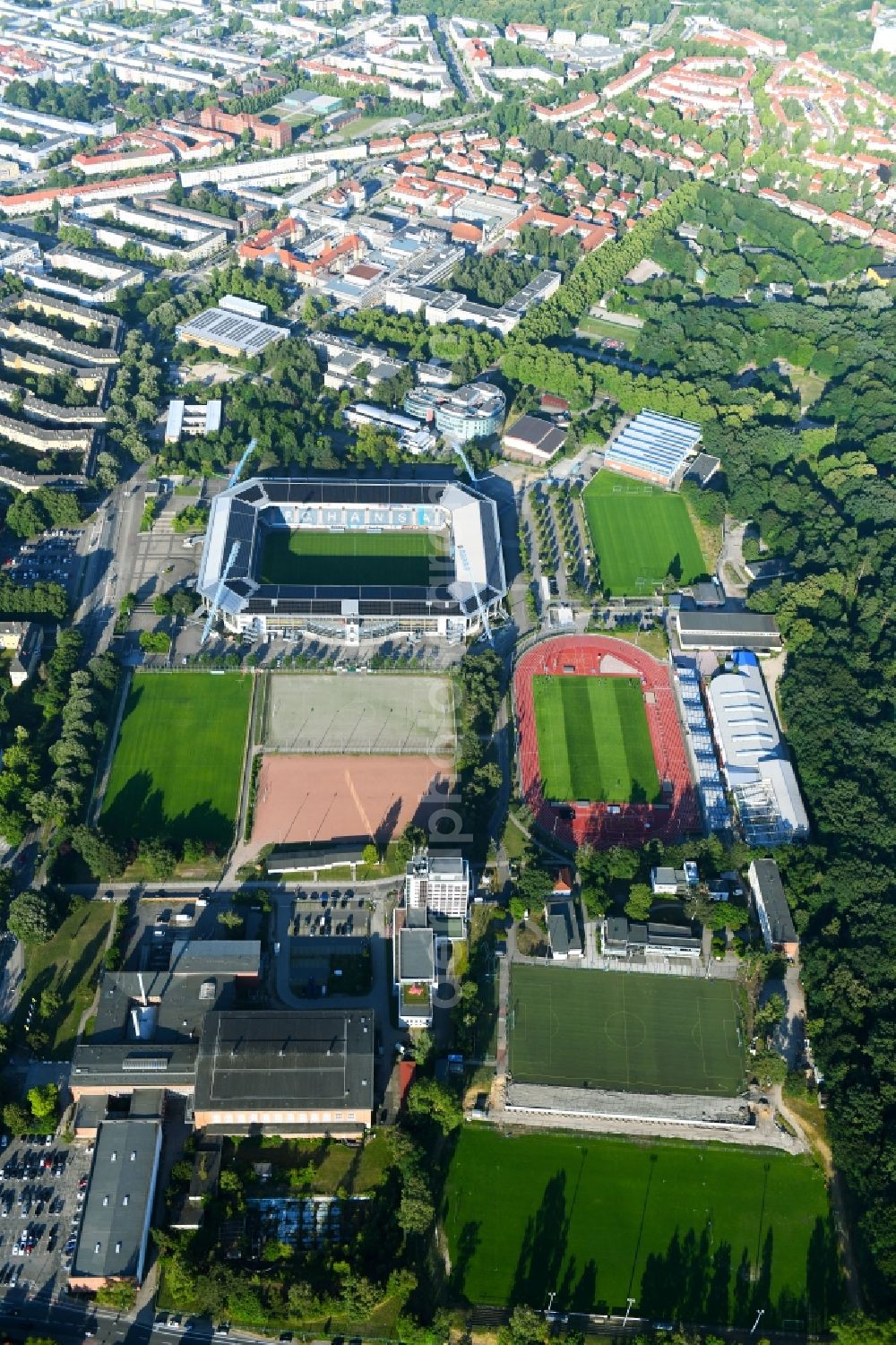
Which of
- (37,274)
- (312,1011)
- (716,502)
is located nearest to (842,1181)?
(312,1011)

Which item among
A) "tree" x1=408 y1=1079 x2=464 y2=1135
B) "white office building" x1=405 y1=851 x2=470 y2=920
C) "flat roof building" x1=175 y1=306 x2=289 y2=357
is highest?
"flat roof building" x1=175 y1=306 x2=289 y2=357

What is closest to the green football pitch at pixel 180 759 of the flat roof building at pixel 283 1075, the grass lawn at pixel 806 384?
the flat roof building at pixel 283 1075

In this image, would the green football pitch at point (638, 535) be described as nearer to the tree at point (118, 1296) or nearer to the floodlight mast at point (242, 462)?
the floodlight mast at point (242, 462)

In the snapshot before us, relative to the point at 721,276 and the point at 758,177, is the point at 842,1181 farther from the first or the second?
the point at 758,177

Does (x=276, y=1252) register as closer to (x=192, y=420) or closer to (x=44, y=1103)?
(x=44, y=1103)

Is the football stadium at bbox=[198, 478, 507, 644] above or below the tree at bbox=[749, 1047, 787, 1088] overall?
above

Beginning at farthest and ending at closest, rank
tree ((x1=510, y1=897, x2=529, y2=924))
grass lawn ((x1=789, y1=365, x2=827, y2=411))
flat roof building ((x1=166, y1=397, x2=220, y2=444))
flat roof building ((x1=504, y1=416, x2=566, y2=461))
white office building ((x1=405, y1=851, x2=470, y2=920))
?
1. grass lawn ((x1=789, y1=365, x2=827, y2=411))
2. flat roof building ((x1=504, y1=416, x2=566, y2=461))
3. flat roof building ((x1=166, y1=397, x2=220, y2=444))
4. tree ((x1=510, y1=897, x2=529, y2=924))
5. white office building ((x1=405, y1=851, x2=470, y2=920))

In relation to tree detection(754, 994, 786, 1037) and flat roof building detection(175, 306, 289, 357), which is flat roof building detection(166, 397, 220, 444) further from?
tree detection(754, 994, 786, 1037)

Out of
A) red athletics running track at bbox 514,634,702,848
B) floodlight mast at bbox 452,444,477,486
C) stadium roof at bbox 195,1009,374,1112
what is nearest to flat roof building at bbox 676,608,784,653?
red athletics running track at bbox 514,634,702,848
